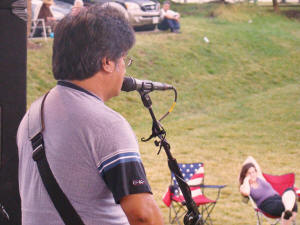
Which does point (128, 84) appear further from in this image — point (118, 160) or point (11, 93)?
point (11, 93)

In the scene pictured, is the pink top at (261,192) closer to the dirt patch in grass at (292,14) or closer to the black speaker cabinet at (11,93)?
the black speaker cabinet at (11,93)

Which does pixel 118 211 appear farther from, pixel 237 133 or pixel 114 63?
pixel 237 133

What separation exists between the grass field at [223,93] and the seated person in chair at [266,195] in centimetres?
81

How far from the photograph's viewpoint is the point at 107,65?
53.6 inches

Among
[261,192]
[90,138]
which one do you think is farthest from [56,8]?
[90,138]

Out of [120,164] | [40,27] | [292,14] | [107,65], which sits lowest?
[292,14]

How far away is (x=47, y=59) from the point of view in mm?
11875

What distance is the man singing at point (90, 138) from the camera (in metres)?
1.26

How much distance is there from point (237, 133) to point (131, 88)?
9.13m

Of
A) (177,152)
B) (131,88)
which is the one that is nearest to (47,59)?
(177,152)

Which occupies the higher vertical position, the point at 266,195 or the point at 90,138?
the point at 90,138

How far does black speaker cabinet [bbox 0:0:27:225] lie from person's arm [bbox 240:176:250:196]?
2.95 meters

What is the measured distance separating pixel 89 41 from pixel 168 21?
15.3m

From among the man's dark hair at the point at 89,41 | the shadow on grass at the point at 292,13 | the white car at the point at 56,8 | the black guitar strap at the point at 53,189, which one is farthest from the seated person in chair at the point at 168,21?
the black guitar strap at the point at 53,189
